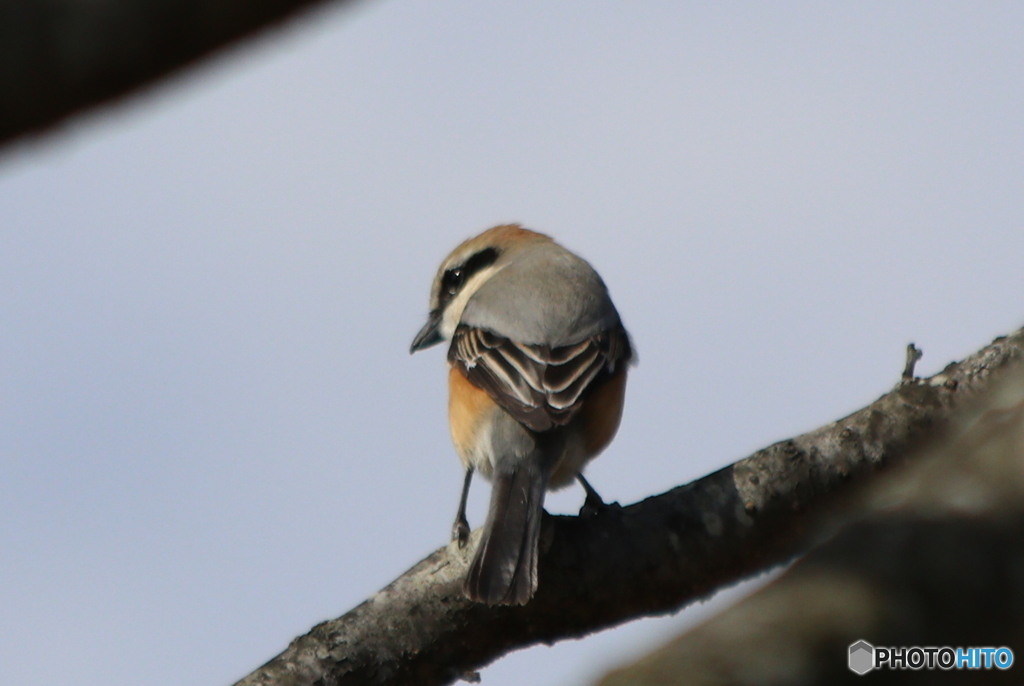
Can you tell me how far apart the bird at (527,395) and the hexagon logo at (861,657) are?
8.14 feet

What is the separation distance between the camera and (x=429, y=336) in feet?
22.1

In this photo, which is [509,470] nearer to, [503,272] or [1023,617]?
[503,272]

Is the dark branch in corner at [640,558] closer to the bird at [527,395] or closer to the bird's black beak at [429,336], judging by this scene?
the bird at [527,395]

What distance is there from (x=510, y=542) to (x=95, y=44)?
3002 millimetres

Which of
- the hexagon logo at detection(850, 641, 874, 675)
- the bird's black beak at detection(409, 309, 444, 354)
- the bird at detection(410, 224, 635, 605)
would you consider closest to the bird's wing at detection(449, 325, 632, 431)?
the bird at detection(410, 224, 635, 605)

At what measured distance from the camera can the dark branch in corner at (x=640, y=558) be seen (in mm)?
3484

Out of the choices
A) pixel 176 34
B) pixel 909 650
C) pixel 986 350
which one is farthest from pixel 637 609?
pixel 176 34

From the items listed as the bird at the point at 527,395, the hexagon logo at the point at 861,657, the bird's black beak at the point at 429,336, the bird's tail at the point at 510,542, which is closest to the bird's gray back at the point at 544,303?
the bird at the point at 527,395

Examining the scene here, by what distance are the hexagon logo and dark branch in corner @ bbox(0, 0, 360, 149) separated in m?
0.98

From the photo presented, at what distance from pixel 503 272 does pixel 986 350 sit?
2.82 meters

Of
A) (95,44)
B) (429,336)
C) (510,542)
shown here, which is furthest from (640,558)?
(429,336)

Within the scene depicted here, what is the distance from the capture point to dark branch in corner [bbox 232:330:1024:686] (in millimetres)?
3484

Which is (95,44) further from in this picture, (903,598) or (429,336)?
(429,336)

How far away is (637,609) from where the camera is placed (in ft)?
12.6
